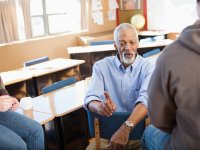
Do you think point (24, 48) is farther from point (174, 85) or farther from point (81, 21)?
point (174, 85)

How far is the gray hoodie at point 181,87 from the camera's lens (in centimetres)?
82

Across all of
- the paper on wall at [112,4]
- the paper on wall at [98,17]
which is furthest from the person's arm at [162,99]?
the paper on wall at [112,4]

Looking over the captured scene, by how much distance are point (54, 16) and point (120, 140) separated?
197 inches

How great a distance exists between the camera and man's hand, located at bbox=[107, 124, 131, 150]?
52.2 inches

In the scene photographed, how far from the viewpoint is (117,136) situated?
137cm

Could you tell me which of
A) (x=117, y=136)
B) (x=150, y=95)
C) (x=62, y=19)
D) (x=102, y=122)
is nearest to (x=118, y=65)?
(x=102, y=122)

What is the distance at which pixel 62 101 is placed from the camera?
233 cm

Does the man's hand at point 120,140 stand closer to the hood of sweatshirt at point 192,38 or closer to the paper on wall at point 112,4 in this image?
the hood of sweatshirt at point 192,38

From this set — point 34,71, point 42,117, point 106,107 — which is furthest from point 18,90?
point 106,107

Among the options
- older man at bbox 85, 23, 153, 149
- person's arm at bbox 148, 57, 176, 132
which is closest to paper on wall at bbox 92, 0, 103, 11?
older man at bbox 85, 23, 153, 149

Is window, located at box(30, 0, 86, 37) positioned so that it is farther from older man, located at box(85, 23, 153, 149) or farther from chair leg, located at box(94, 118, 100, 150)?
chair leg, located at box(94, 118, 100, 150)

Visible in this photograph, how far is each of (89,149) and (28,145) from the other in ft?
1.32

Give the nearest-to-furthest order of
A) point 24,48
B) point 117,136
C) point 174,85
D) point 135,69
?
1. point 174,85
2. point 117,136
3. point 135,69
4. point 24,48

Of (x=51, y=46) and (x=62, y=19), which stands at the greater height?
(x=62, y=19)
